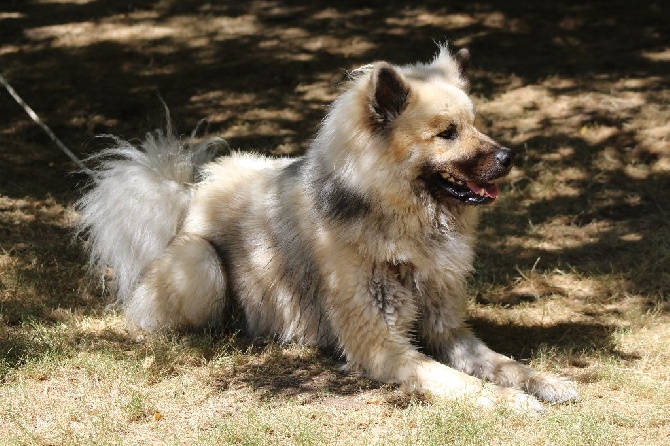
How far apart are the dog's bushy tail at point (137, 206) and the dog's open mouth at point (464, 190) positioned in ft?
6.51

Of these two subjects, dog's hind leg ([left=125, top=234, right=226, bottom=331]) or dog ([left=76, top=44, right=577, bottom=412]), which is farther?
dog's hind leg ([left=125, top=234, right=226, bottom=331])

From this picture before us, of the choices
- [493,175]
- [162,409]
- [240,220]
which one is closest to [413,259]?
[493,175]

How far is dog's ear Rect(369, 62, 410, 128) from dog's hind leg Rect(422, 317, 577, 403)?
1.31 metres

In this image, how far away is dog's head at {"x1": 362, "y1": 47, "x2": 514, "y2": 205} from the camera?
4895 mm

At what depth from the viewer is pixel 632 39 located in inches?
454

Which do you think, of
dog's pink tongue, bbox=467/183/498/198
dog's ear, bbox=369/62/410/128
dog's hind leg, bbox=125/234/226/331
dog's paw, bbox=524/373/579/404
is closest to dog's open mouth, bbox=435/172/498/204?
dog's pink tongue, bbox=467/183/498/198

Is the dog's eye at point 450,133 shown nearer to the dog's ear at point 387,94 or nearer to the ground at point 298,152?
the dog's ear at point 387,94

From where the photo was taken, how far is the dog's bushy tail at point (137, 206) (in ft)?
19.7

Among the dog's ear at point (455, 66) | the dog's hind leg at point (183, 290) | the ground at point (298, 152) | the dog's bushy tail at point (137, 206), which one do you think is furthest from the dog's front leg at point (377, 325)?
the dog's bushy tail at point (137, 206)

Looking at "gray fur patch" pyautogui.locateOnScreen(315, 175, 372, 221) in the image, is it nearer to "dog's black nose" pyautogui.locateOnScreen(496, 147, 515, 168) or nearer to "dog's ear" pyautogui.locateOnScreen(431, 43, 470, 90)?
"dog's black nose" pyautogui.locateOnScreen(496, 147, 515, 168)

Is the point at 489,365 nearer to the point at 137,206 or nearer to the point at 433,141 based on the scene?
the point at 433,141

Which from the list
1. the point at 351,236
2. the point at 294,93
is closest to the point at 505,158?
the point at 351,236

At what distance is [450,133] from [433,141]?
0.38 ft

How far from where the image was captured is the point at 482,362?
5.32 m
